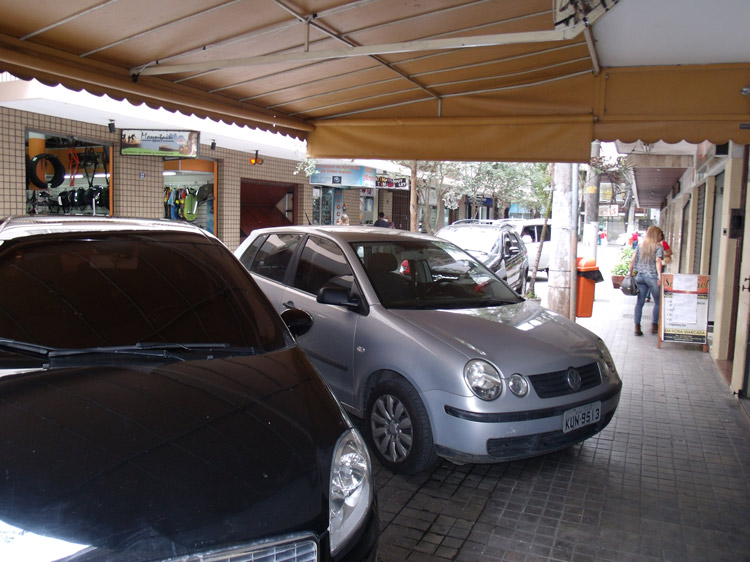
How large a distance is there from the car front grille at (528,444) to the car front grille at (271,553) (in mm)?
2105

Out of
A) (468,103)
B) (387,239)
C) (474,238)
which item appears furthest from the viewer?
(474,238)

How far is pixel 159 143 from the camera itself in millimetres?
13070

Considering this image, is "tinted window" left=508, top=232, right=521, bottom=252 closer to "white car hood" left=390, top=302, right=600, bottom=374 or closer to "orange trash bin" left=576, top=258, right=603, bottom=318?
"orange trash bin" left=576, top=258, right=603, bottom=318

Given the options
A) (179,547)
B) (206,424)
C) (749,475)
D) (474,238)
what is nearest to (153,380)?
(206,424)

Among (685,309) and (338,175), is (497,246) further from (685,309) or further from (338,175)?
(338,175)

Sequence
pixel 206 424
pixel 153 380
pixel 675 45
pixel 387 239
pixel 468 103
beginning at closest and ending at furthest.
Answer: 1. pixel 206 424
2. pixel 153 380
3. pixel 675 45
4. pixel 387 239
5. pixel 468 103

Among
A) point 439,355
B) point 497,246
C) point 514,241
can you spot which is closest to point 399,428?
point 439,355

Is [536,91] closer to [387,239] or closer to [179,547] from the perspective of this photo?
[387,239]

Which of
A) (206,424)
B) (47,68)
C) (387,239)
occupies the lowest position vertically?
(206,424)

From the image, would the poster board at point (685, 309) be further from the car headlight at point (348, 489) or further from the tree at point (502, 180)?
the tree at point (502, 180)

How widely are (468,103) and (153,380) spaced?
4643 mm

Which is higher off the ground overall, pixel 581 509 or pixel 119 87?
pixel 119 87

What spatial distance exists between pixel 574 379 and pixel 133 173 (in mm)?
12185

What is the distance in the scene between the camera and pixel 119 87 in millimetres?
4992
